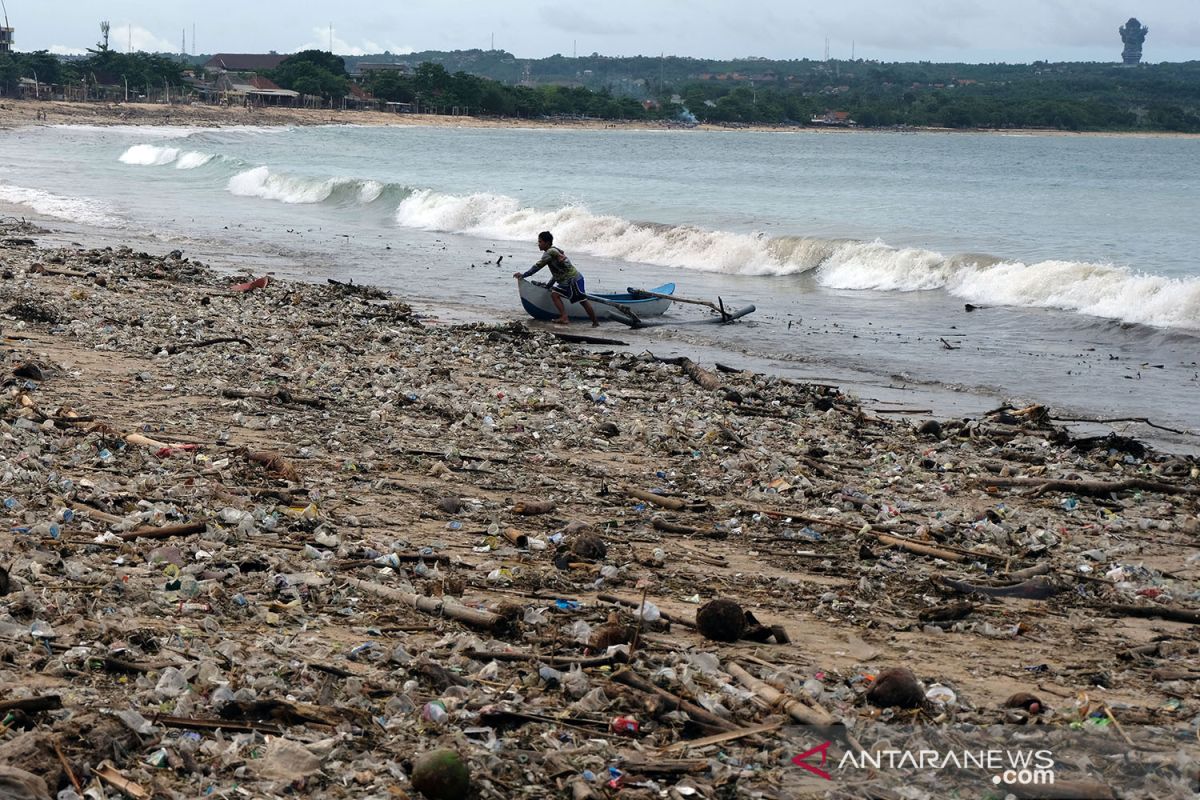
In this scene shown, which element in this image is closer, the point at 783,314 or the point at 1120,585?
the point at 1120,585

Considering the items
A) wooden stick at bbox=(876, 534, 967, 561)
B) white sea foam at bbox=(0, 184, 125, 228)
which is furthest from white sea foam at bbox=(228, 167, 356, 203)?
wooden stick at bbox=(876, 534, 967, 561)

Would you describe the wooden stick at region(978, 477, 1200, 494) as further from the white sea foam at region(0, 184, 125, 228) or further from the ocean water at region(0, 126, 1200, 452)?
the white sea foam at region(0, 184, 125, 228)

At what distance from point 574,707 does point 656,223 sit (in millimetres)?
30257

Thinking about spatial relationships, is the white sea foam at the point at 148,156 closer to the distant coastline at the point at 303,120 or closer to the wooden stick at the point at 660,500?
the distant coastline at the point at 303,120

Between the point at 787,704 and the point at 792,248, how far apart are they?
996 inches

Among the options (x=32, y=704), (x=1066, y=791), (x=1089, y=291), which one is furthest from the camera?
(x=1089, y=291)

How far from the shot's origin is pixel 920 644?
5.90 metres

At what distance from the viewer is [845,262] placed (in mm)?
27891

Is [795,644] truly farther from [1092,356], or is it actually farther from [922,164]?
[922,164]

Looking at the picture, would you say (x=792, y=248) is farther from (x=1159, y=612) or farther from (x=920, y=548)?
(x=1159, y=612)

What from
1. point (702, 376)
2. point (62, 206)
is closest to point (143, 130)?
point (62, 206)

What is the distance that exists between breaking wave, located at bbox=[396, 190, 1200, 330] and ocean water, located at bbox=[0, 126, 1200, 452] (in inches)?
2.6

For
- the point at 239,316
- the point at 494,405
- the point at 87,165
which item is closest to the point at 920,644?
the point at 494,405

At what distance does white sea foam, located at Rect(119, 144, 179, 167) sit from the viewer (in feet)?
202
